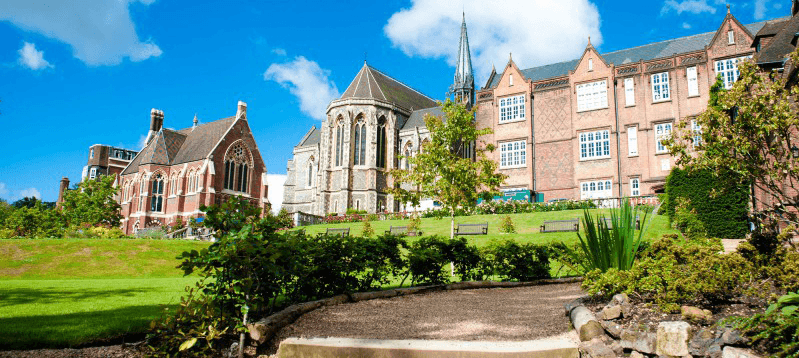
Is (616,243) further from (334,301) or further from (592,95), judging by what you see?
(592,95)

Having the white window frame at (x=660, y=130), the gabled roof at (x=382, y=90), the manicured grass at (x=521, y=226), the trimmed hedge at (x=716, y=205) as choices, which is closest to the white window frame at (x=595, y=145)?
the white window frame at (x=660, y=130)

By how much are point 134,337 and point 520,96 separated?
119 ft

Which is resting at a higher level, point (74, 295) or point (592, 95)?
point (592, 95)

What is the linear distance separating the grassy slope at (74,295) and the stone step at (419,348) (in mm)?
2000

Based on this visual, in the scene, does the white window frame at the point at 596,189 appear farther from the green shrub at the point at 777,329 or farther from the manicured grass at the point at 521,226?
the green shrub at the point at 777,329

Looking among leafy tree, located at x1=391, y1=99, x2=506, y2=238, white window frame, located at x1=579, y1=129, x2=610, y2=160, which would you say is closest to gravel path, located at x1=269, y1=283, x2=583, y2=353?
leafy tree, located at x1=391, y1=99, x2=506, y2=238

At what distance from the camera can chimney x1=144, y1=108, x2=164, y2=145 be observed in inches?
2645

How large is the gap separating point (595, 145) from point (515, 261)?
90.0 ft

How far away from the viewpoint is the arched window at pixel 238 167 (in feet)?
180

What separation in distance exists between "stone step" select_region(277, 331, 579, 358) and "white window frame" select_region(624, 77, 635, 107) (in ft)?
111

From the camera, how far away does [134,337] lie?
5297mm

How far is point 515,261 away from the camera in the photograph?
10.9 metres

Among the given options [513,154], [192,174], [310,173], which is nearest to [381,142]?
[310,173]

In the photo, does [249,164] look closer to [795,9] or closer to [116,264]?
[116,264]
